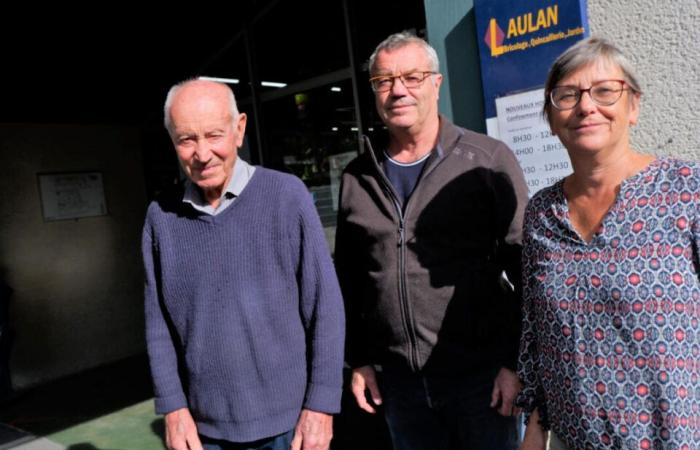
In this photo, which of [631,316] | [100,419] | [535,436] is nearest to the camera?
[631,316]

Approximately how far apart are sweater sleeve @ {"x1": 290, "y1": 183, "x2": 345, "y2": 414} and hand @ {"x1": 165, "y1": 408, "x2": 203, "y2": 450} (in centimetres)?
37

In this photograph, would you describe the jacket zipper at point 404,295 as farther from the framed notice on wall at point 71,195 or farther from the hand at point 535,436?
the framed notice on wall at point 71,195

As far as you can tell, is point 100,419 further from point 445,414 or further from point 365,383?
point 445,414

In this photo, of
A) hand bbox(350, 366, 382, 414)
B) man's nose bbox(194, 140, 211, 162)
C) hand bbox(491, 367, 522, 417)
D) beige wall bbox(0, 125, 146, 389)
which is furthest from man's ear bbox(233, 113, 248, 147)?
beige wall bbox(0, 125, 146, 389)

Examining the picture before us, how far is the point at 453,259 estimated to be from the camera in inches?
77.6

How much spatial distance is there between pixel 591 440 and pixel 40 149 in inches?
249

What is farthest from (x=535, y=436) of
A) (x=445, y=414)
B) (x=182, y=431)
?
(x=182, y=431)

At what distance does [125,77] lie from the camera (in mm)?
6605

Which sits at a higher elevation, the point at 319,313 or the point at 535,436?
the point at 319,313

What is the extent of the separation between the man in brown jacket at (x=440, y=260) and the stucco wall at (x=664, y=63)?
66 cm

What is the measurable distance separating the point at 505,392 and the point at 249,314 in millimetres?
851

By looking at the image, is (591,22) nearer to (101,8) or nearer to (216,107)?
(216,107)

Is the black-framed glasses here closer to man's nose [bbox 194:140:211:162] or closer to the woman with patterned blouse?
the woman with patterned blouse

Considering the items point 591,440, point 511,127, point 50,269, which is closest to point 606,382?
point 591,440
